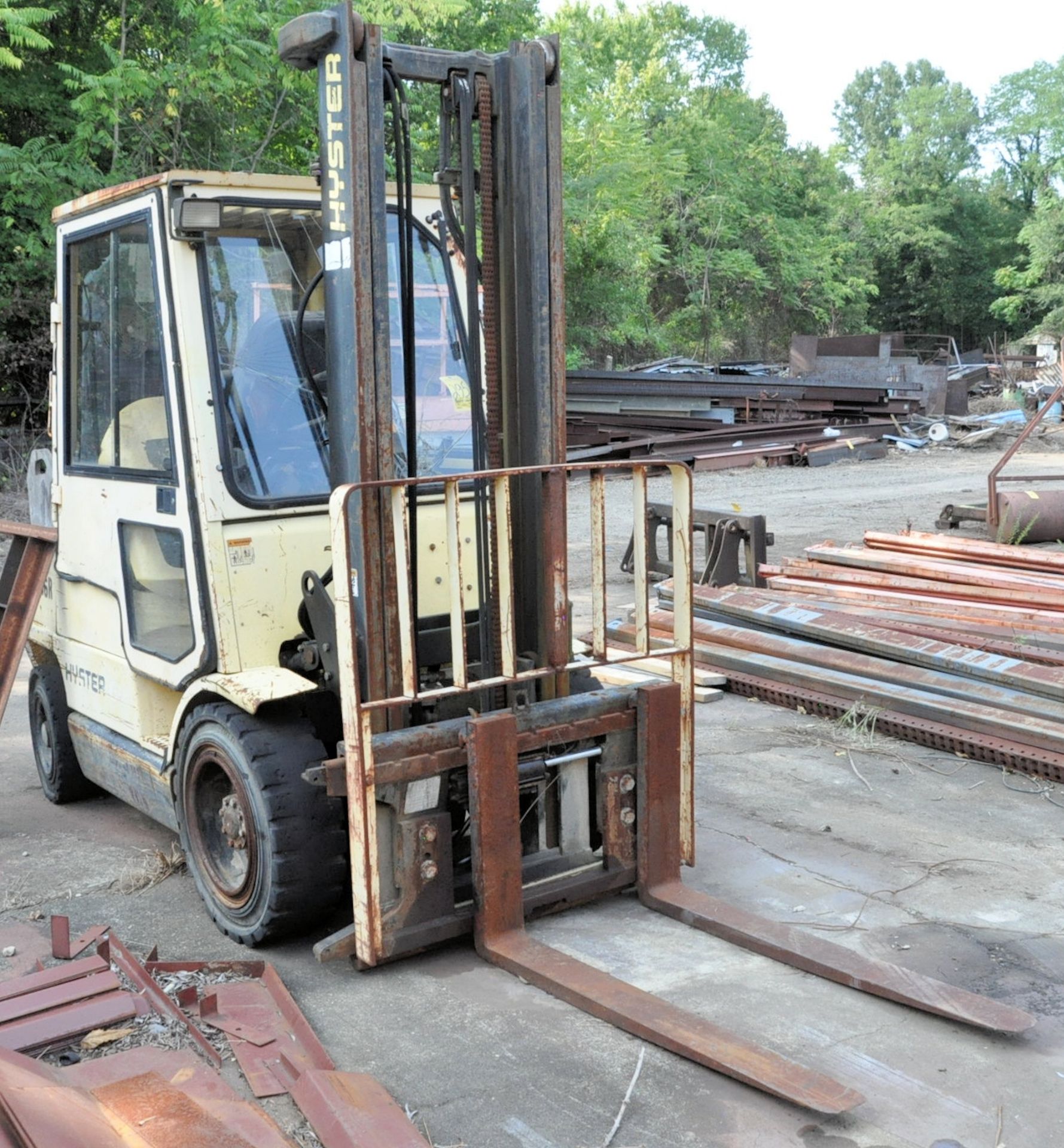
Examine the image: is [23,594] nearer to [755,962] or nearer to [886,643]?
[755,962]

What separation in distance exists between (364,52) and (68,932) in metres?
2.92

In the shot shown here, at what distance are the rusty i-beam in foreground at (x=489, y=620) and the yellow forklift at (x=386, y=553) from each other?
1 centimetres

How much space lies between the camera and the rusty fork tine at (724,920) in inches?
136

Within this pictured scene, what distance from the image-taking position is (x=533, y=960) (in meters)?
3.67

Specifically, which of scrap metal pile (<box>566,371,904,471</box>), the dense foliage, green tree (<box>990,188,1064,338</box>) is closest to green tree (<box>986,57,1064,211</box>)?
the dense foliage

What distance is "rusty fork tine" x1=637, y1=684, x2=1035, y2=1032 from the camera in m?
3.46

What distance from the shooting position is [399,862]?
372 cm

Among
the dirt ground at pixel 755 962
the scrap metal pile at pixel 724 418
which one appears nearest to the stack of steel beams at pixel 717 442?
the scrap metal pile at pixel 724 418

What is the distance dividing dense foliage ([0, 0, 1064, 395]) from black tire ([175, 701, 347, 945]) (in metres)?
10.4

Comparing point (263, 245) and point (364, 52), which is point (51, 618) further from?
point (364, 52)

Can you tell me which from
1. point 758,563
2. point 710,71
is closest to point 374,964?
point 758,563

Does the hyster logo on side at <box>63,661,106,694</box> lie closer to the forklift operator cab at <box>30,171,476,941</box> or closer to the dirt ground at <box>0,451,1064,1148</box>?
the forklift operator cab at <box>30,171,476,941</box>

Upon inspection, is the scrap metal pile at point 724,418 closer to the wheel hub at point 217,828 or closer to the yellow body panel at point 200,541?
the yellow body panel at point 200,541

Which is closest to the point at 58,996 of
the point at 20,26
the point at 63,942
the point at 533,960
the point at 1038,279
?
the point at 63,942
